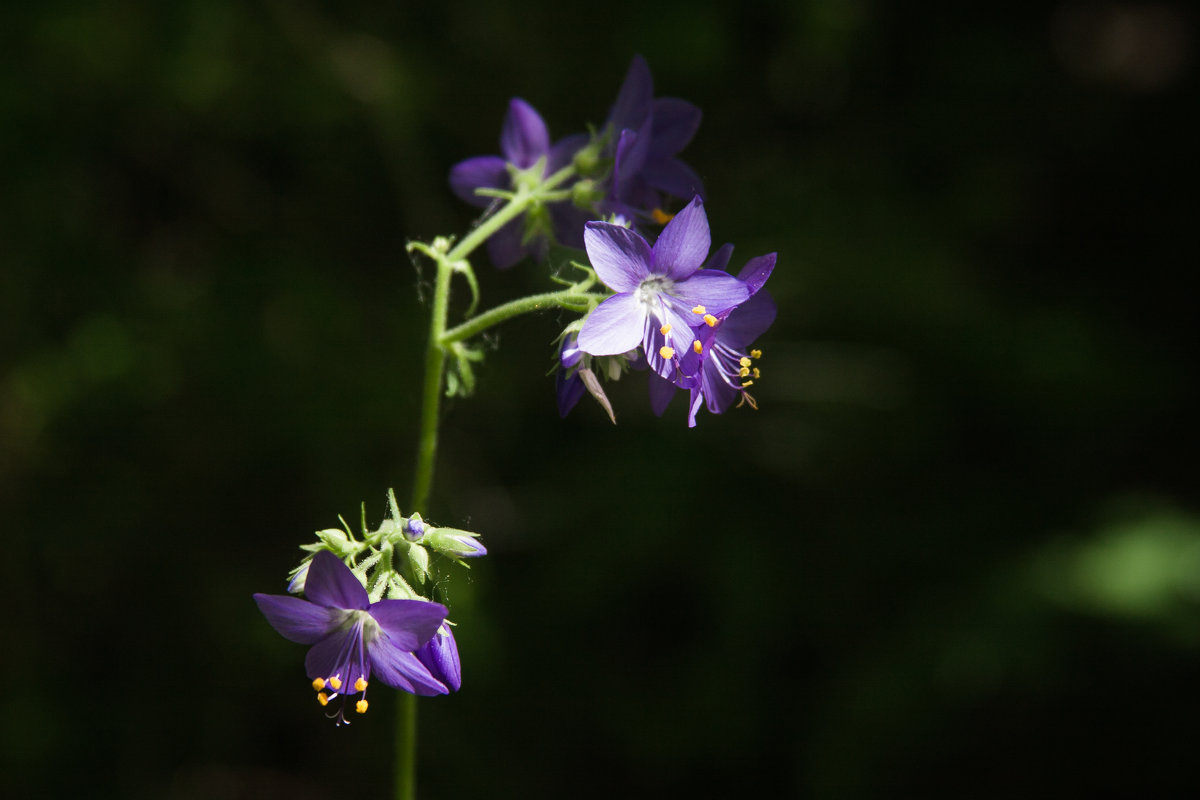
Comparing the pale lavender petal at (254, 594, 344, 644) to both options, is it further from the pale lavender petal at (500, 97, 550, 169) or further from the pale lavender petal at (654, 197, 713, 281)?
the pale lavender petal at (500, 97, 550, 169)

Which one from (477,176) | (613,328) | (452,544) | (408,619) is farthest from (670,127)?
(408,619)

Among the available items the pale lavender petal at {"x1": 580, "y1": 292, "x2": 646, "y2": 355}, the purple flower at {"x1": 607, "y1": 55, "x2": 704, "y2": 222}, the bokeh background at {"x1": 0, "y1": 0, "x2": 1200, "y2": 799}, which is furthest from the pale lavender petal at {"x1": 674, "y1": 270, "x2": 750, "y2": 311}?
the bokeh background at {"x1": 0, "y1": 0, "x2": 1200, "y2": 799}

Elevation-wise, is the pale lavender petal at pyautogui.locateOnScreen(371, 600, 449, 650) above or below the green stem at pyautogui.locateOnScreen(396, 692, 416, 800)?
above

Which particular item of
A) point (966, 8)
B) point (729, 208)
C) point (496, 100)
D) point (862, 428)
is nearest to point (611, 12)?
point (496, 100)

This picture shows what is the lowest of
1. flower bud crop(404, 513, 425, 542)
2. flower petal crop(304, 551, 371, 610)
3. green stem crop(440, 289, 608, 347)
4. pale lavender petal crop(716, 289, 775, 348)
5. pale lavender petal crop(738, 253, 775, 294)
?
flower petal crop(304, 551, 371, 610)

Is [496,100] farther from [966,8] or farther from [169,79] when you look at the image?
[966,8]

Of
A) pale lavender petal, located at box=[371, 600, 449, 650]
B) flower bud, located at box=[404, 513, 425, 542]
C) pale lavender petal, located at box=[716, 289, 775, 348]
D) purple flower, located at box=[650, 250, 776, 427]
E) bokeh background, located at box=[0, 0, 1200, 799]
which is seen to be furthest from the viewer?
bokeh background, located at box=[0, 0, 1200, 799]

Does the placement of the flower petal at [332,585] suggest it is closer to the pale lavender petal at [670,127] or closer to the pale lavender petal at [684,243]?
the pale lavender petal at [684,243]

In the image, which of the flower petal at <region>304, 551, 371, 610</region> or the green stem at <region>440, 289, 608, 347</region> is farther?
the green stem at <region>440, 289, 608, 347</region>
